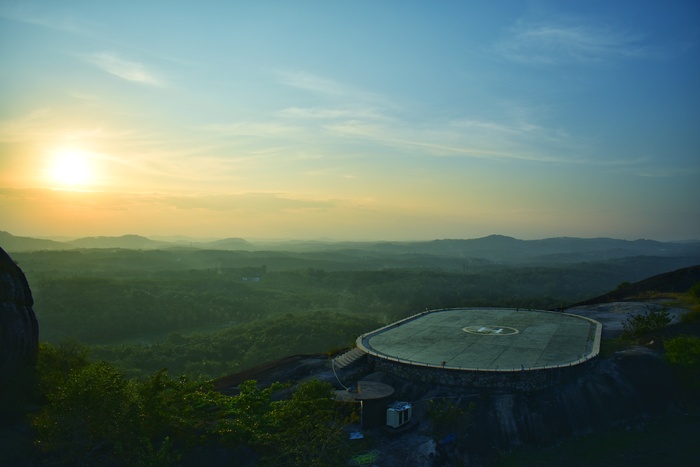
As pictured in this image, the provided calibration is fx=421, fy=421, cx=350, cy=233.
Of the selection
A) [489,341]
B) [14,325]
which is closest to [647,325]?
[489,341]

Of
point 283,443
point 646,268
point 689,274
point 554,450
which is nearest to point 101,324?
point 283,443

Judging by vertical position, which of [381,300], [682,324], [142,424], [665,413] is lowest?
[381,300]

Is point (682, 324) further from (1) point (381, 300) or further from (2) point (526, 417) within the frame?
(1) point (381, 300)

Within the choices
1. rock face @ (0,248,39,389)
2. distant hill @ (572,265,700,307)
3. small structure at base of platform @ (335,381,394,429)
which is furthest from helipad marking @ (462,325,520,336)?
rock face @ (0,248,39,389)

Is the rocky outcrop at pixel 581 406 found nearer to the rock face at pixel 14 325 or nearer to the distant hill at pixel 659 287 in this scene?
the rock face at pixel 14 325

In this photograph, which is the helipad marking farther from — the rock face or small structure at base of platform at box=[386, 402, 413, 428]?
the rock face

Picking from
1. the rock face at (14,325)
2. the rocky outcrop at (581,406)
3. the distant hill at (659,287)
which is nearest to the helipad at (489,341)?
the rocky outcrop at (581,406)
